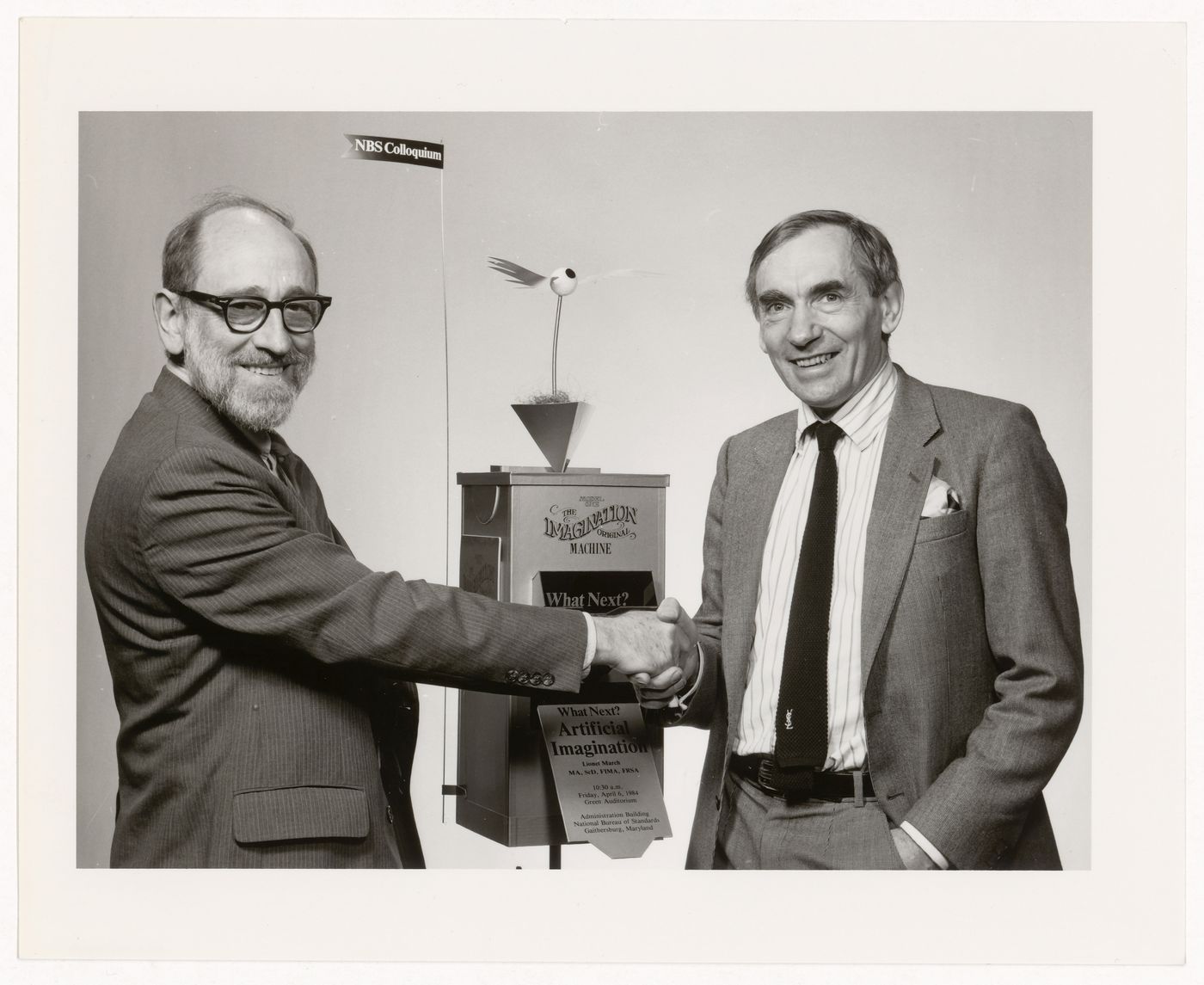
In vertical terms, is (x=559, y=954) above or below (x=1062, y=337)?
below

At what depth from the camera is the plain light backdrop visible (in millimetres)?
3311

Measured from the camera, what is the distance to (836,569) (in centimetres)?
303

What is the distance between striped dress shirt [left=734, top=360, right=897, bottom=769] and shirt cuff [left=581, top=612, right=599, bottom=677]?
1.39 feet

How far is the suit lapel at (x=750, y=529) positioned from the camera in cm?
312

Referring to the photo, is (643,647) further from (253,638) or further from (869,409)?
(253,638)

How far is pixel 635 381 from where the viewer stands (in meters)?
3.58

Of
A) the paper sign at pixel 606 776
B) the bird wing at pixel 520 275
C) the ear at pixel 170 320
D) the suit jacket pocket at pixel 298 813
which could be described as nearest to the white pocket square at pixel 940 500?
the paper sign at pixel 606 776

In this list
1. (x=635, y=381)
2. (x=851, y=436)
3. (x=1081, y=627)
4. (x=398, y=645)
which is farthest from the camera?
(x=635, y=381)

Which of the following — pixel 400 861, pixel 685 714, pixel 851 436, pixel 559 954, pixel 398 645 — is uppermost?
pixel 851 436

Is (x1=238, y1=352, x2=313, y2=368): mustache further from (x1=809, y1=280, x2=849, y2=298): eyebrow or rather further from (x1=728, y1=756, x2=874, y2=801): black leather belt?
(x1=728, y1=756, x2=874, y2=801): black leather belt

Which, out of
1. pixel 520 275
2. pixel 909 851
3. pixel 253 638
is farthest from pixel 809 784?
pixel 520 275
